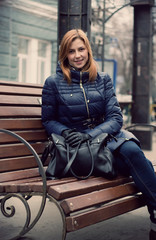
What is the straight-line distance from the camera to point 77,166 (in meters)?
2.99

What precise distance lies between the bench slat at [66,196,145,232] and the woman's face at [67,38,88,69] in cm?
122

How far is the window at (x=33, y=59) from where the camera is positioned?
47.9 ft

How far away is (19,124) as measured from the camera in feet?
11.8

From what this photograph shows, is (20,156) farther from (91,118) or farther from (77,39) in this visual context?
(77,39)

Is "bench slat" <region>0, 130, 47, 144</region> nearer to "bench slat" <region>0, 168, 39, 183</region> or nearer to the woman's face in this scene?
"bench slat" <region>0, 168, 39, 183</region>

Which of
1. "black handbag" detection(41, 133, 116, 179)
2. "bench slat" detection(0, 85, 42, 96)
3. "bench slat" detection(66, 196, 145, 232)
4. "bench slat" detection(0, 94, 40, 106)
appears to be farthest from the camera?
"bench slat" detection(0, 85, 42, 96)

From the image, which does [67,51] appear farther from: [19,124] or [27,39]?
[27,39]

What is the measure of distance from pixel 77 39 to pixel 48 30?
12.3m

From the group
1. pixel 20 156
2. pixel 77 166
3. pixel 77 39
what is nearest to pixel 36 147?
pixel 20 156

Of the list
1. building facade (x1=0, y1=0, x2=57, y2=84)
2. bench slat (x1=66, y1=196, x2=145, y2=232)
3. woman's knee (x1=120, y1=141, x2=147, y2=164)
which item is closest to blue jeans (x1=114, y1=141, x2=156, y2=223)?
woman's knee (x1=120, y1=141, x2=147, y2=164)

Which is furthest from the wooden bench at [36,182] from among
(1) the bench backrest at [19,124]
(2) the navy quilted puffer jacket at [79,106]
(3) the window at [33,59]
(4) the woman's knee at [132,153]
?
(3) the window at [33,59]

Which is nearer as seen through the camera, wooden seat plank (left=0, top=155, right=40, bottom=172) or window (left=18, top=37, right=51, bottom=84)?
wooden seat plank (left=0, top=155, right=40, bottom=172)

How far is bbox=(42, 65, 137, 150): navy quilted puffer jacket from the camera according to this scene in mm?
3420

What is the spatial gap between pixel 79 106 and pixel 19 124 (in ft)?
1.85
